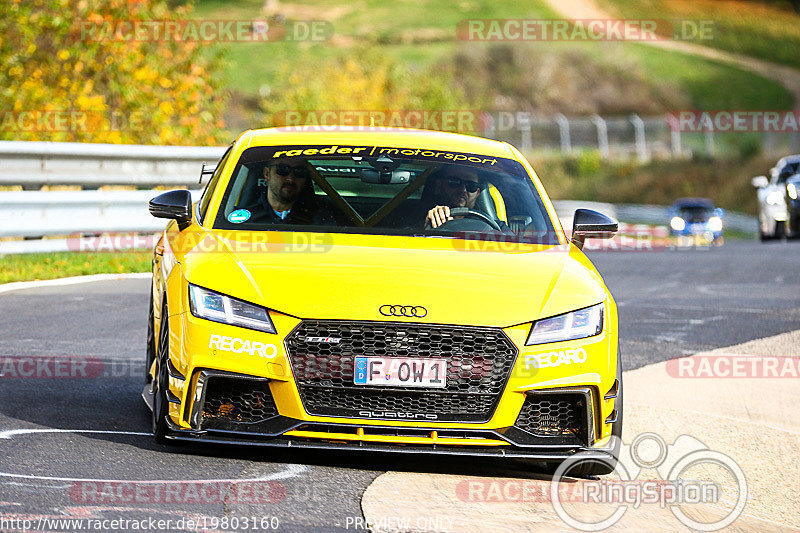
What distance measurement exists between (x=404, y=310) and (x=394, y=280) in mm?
221

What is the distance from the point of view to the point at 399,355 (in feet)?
20.0

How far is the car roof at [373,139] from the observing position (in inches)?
314

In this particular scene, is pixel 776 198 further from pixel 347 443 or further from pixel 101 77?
pixel 347 443

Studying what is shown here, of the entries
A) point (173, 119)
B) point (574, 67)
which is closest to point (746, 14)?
point (574, 67)

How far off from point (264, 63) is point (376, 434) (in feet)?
329

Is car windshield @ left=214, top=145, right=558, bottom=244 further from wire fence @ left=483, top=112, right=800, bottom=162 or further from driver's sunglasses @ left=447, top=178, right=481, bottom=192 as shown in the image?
wire fence @ left=483, top=112, right=800, bottom=162

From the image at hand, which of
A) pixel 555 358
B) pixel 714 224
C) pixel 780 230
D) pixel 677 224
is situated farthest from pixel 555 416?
pixel 677 224

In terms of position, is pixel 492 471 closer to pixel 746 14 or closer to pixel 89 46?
pixel 89 46

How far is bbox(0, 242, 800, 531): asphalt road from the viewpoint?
215 inches

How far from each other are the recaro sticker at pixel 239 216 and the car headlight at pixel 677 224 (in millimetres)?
40014

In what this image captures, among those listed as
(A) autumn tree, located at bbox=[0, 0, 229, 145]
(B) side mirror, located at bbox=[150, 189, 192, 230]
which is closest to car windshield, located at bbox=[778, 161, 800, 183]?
(A) autumn tree, located at bbox=[0, 0, 229, 145]

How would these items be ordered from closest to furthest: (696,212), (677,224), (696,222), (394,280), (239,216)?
(394,280), (239,216), (696,222), (677,224), (696,212)

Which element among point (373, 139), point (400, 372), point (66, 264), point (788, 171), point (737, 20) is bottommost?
point (400, 372)

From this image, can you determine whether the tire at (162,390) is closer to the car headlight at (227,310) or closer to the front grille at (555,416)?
the car headlight at (227,310)
